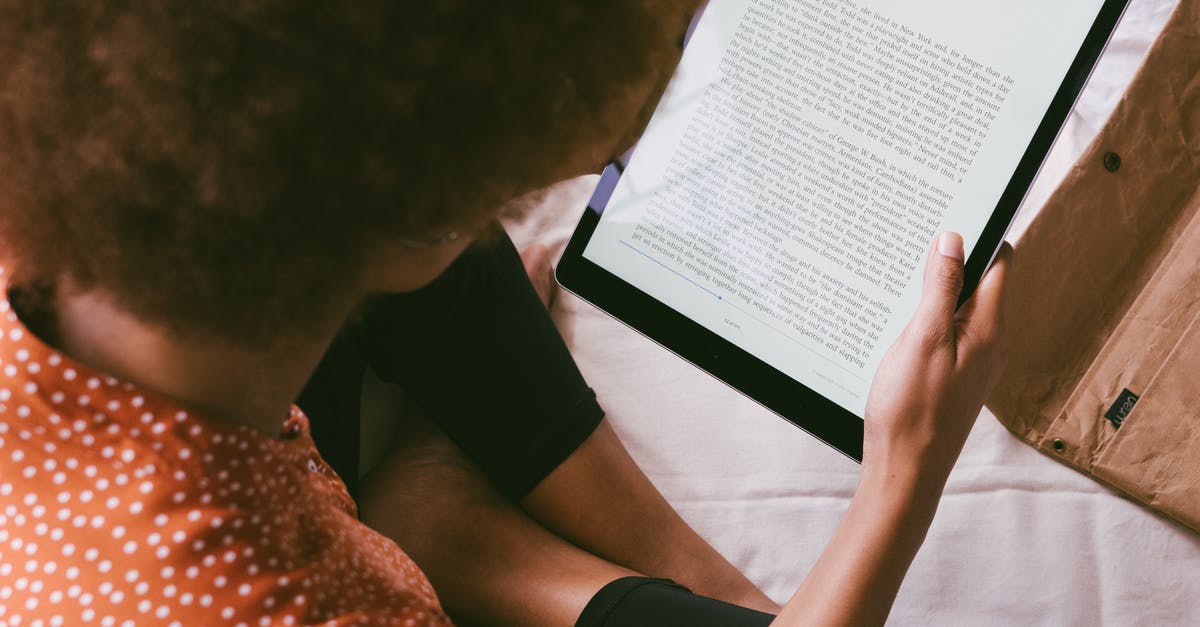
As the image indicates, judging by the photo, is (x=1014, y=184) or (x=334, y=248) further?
(x=1014, y=184)

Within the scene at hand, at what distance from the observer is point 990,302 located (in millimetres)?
559

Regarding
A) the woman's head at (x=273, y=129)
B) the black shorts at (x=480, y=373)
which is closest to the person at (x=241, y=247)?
the woman's head at (x=273, y=129)

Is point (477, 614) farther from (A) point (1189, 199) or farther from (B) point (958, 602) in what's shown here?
(A) point (1189, 199)

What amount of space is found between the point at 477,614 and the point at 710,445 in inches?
10.2

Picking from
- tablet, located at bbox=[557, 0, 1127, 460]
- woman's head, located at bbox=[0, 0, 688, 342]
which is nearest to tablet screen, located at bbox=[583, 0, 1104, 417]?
tablet, located at bbox=[557, 0, 1127, 460]

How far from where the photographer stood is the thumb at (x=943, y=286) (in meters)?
0.55

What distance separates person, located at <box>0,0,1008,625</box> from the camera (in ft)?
0.97

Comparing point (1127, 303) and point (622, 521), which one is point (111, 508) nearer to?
point (622, 521)

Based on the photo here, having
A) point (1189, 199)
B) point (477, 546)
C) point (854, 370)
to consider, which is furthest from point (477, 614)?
point (1189, 199)

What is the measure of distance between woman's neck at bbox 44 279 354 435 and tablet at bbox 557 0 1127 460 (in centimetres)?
29

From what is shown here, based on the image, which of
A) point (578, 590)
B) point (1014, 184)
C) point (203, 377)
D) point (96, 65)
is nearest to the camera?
point (96, 65)

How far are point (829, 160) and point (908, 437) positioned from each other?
0.18 meters

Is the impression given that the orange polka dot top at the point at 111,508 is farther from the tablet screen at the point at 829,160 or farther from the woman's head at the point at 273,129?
the tablet screen at the point at 829,160

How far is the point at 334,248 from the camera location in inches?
13.5
